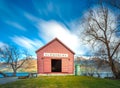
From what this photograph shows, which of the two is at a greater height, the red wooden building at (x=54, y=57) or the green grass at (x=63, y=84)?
the red wooden building at (x=54, y=57)

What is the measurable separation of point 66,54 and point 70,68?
2148mm

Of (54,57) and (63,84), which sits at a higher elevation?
(54,57)

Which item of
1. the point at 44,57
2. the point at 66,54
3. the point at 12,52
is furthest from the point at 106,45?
the point at 12,52

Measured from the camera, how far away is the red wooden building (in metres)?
27.3

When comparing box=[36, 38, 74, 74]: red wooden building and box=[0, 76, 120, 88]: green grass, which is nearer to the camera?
box=[0, 76, 120, 88]: green grass

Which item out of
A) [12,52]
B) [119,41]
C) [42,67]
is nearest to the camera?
[119,41]

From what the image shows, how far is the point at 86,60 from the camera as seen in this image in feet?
92.6

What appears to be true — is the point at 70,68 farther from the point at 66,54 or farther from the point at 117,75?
the point at 117,75

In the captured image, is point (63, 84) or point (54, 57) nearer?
point (63, 84)

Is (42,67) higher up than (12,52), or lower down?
lower down

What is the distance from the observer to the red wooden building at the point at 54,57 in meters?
27.3

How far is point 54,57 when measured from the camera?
91.2ft

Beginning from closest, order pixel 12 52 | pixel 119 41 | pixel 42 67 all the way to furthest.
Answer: pixel 119 41, pixel 42 67, pixel 12 52

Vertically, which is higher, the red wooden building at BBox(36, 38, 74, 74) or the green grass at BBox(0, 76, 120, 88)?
the red wooden building at BBox(36, 38, 74, 74)
